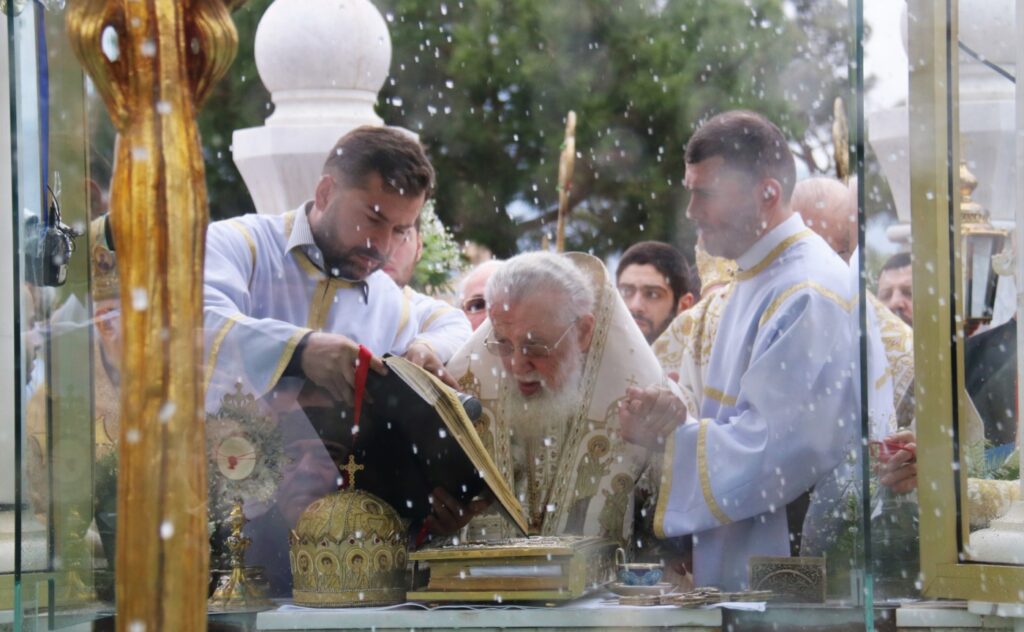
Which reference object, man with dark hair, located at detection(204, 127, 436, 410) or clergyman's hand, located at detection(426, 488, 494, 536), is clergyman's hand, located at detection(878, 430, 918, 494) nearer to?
clergyman's hand, located at detection(426, 488, 494, 536)

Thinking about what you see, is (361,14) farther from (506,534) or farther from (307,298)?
(506,534)

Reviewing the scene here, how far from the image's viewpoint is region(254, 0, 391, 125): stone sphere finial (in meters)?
5.68

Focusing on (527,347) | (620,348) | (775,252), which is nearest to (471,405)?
(527,347)

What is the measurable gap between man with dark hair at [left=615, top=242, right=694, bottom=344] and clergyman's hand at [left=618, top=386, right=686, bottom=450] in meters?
0.23

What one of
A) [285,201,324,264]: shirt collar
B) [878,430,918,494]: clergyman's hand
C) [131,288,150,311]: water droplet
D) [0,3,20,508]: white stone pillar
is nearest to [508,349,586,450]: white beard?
[285,201,324,264]: shirt collar

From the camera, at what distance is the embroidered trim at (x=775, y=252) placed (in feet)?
18.2

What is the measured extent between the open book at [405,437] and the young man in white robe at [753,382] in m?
0.62

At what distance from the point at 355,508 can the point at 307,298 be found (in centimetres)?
76

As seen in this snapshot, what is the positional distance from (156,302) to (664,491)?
7.52 feet

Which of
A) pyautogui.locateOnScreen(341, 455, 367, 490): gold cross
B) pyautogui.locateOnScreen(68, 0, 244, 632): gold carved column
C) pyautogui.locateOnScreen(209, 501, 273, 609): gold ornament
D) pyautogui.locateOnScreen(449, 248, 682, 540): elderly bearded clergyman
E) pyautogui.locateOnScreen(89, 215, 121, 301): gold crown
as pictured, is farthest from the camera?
pyautogui.locateOnScreen(449, 248, 682, 540): elderly bearded clergyman

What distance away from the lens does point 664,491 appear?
5430mm

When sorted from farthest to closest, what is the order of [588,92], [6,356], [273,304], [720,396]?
[588,92], [720,396], [273,304], [6,356]

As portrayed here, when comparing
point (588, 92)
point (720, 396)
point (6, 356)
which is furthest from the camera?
point (588, 92)

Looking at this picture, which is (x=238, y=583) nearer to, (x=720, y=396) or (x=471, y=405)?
(x=471, y=405)
